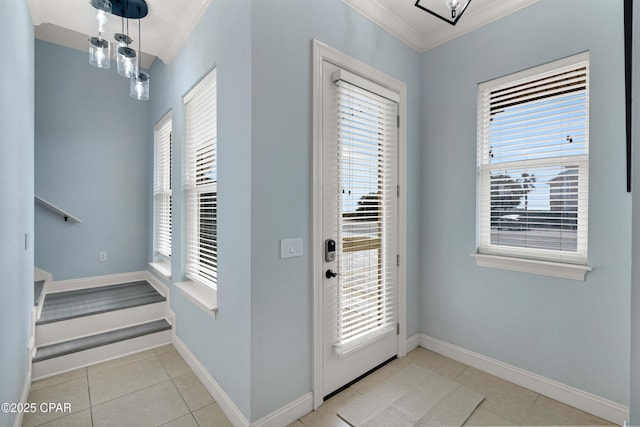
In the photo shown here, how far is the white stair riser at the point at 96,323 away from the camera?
2.57 metres

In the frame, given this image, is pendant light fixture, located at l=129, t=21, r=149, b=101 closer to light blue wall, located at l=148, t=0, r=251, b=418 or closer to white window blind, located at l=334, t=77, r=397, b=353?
light blue wall, located at l=148, t=0, r=251, b=418

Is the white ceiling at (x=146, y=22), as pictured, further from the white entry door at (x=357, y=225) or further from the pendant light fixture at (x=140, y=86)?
the white entry door at (x=357, y=225)

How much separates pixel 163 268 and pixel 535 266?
11.6 feet

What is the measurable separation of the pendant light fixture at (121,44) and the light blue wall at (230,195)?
16.9 inches

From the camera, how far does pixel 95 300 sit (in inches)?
122

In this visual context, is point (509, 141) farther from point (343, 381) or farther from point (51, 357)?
point (51, 357)

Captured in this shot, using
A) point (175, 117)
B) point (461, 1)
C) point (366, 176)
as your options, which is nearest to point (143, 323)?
point (175, 117)

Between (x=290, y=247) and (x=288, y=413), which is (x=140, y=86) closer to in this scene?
(x=290, y=247)

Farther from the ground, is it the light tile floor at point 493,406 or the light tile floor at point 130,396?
the light tile floor at point 493,406

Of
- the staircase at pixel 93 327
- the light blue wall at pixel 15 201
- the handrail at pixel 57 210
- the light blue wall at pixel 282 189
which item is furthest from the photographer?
the handrail at pixel 57 210

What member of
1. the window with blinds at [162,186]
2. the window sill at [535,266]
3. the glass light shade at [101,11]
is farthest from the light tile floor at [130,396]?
the glass light shade at [101,11]

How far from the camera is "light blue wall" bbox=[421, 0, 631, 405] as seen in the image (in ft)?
6.02

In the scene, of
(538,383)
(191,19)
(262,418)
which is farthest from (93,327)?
(538,383)

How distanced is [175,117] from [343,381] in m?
2.73
